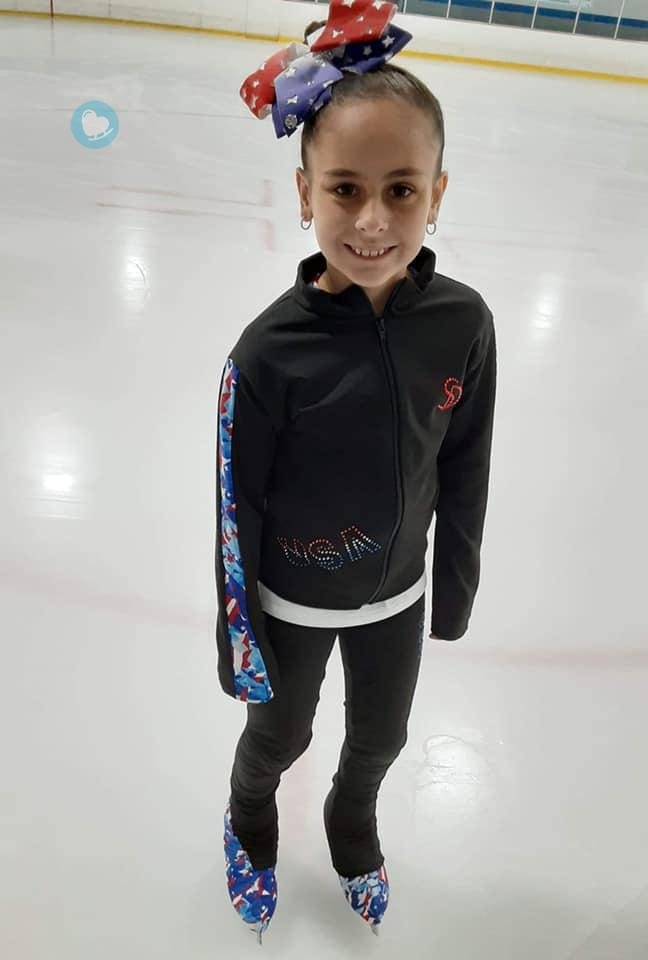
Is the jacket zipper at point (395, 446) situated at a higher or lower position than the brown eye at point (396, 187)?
lower

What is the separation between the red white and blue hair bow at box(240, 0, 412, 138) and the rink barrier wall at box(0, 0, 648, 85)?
409 inches

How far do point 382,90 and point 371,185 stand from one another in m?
0.08

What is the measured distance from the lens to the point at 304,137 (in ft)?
2.63

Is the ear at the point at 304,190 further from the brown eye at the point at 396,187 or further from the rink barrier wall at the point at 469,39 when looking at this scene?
the rink barrier wall at the point at 469,39

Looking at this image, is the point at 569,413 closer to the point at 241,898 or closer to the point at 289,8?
the point at 241,898

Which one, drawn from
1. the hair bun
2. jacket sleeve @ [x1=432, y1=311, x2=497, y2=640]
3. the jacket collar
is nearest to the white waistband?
jacket sleeve @ [x1=432, y1=311, x2=497, y2=640]

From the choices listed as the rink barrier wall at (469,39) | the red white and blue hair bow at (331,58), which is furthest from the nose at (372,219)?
the rink barrier wall at (469,39)

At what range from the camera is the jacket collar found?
808mm

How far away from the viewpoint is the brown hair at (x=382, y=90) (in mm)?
747

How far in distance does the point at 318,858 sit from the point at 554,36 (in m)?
11.2

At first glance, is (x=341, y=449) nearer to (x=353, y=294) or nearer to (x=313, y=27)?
(x=353, y=294)

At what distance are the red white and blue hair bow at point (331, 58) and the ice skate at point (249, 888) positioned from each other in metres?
0.90

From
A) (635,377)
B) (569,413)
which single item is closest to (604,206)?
(635,377)

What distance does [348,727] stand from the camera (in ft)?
3.57
